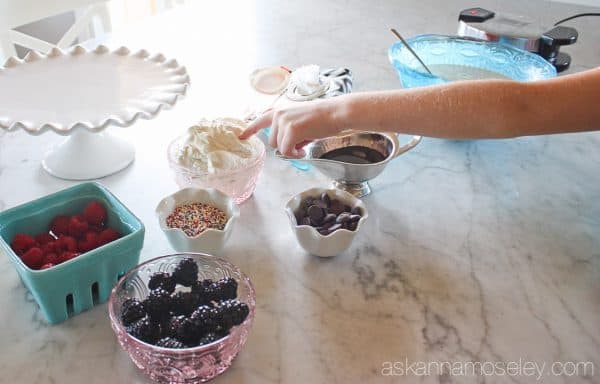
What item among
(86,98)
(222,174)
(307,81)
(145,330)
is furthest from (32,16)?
(145,330)

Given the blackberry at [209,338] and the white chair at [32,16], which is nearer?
the blackberry at [209,338]

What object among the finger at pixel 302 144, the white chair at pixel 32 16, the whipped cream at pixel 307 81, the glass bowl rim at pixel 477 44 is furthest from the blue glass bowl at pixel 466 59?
the white chair at pixel 32 16

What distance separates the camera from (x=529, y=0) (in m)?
1.83

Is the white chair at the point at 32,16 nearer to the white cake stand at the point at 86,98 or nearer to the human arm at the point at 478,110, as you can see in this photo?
the white cake stand at the point at 86,98

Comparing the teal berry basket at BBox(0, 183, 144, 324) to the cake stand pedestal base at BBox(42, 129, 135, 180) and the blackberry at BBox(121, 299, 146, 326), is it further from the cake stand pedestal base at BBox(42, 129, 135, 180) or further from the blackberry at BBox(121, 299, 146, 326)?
the cake stand pedestal base at BBox(42, 129, 135, 180)

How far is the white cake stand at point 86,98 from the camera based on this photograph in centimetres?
94

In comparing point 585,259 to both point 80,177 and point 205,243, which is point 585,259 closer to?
point 205,243

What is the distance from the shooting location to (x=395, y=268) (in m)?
0.87

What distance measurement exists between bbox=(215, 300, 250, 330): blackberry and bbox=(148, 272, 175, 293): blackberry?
8 cm

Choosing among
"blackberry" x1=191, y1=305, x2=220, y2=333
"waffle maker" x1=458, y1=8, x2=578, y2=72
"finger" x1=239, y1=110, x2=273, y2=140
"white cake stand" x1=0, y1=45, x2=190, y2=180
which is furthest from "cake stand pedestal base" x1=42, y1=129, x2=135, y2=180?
"waffle maker" x1=458, y1=8, x2=578, y2=72

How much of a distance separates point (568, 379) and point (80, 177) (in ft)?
2.59

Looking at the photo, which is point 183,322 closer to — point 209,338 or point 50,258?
point 209,338

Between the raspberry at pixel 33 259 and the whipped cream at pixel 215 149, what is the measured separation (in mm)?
273

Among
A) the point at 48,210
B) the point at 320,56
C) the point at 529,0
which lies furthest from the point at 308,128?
the point at 529,0
